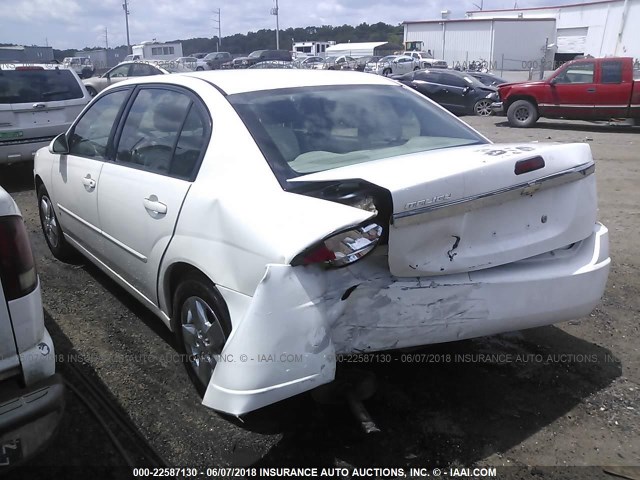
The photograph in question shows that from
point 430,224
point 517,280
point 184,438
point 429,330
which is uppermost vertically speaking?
point 430,224

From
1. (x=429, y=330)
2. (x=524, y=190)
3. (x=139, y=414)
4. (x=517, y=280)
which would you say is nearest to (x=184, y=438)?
(x=139, y=414)

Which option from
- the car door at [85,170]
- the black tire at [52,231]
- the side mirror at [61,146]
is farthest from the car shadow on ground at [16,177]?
the side mirror at [61,146]

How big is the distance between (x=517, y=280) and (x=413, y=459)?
956 mm

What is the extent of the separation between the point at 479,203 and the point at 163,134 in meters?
1.91

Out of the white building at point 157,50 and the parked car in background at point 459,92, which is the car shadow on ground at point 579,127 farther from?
the white building at point 157,50

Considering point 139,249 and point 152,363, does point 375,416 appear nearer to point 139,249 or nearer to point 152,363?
point 152,363

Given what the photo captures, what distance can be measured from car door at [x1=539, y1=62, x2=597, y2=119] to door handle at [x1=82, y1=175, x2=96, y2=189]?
521 inches

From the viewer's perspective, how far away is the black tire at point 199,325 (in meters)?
2.60

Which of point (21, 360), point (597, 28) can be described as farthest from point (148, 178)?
point (597, 28)

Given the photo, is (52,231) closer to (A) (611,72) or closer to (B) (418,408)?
(B) (418,408)

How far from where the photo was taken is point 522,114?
14734 mm

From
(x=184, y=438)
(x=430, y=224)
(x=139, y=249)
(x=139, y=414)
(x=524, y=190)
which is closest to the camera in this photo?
(x=430, y=224)

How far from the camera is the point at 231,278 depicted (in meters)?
2.43

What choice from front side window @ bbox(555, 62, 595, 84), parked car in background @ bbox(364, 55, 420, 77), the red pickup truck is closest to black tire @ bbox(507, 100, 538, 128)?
the red pickup truck
